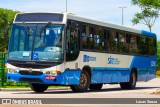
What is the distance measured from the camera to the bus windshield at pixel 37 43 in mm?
22891

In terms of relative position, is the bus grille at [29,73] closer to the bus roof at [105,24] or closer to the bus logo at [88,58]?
the bus logo at [88,58]

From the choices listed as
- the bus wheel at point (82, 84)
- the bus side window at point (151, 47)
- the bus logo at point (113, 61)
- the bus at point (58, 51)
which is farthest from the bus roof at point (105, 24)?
the bus wheel at point (82, 84)

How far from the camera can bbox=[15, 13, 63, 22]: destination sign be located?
77.0 feet

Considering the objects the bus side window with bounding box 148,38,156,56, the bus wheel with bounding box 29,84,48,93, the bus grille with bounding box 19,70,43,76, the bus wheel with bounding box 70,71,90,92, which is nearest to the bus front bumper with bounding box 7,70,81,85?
the bus grille with bounding box 19,70,43,76

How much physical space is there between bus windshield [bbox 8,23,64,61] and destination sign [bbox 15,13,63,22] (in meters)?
0.25

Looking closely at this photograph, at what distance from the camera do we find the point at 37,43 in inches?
909

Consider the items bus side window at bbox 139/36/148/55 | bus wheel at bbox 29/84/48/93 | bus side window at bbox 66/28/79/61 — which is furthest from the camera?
bus side window at bbox 139/36/148/55

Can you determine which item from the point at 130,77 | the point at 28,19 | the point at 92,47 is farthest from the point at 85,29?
the point at 130,77

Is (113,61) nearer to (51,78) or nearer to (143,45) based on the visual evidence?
(143,45)

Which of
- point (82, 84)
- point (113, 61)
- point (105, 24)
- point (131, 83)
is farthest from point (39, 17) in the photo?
point (131, 83)

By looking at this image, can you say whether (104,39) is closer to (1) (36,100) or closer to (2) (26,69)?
(2) (26,69)

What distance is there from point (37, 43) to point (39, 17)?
1.24m

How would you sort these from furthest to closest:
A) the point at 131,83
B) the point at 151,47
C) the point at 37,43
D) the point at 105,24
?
the point at 151,47 < the point at 131,83 < the point at 105,24 < the point at 37,43

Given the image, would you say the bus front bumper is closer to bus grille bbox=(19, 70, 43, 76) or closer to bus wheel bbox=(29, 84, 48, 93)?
bus grille bbox=(19, 70, 43, 76)
